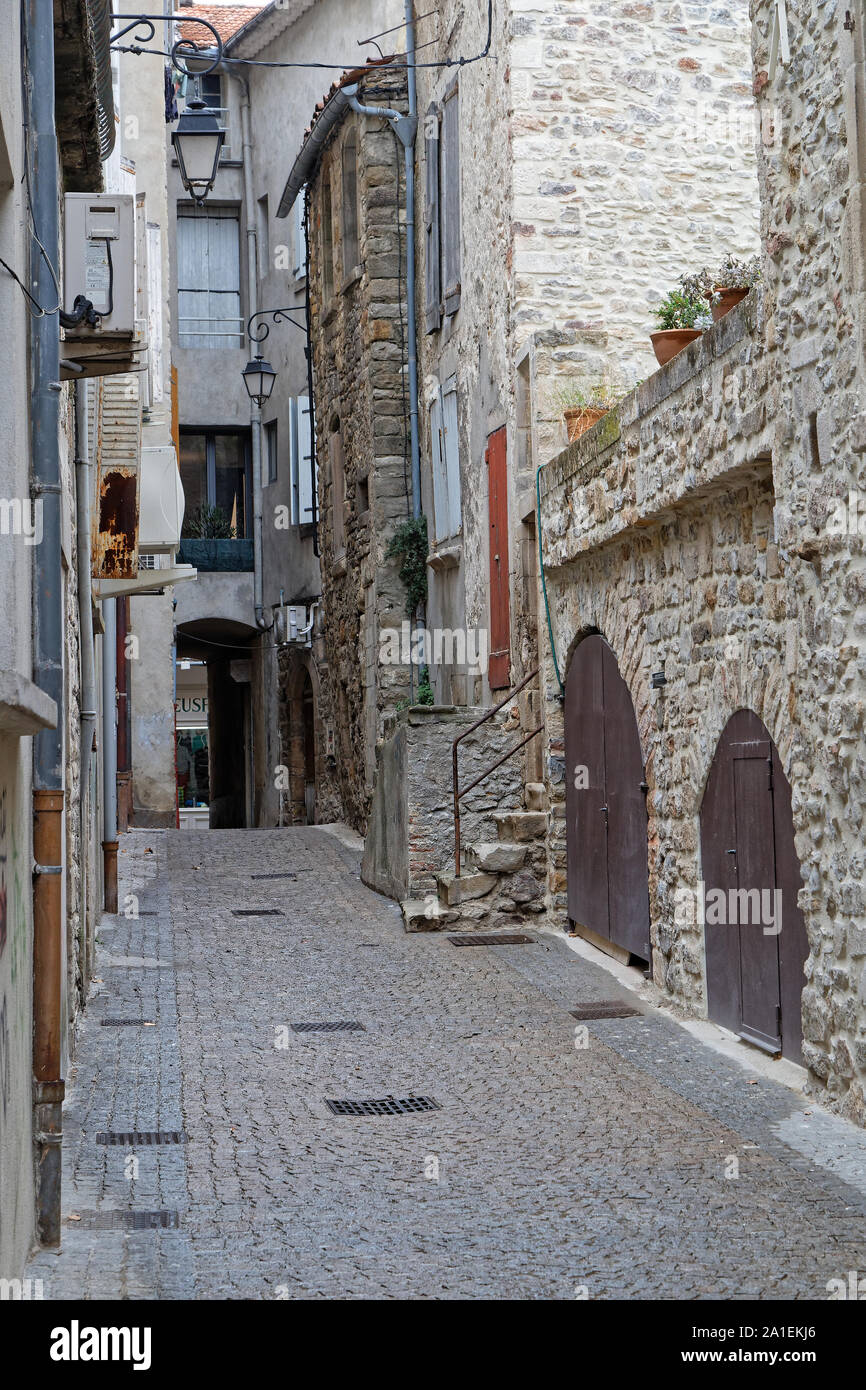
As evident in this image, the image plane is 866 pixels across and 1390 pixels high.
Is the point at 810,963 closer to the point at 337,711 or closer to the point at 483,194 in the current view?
the point at 483,194

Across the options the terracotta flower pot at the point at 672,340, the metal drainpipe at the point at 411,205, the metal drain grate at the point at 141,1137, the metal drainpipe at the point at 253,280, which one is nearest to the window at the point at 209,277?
the metal drainpipe at the point at 253,280

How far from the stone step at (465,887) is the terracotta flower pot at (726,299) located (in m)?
4.79

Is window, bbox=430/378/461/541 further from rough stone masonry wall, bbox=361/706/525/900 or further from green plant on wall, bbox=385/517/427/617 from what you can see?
rough stone masonry wall, bbox=361/706/525/900

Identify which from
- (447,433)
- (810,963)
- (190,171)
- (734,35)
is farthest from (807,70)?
(447,433)

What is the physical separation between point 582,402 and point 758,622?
4.36 metres

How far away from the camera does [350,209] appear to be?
1700 centimetres

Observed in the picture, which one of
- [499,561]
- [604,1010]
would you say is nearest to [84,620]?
[604,1010]

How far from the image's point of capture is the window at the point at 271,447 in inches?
924

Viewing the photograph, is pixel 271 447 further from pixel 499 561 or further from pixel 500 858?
pixel 500 858

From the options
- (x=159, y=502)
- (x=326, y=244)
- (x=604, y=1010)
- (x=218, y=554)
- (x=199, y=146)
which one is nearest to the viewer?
(x=604, y=1010)

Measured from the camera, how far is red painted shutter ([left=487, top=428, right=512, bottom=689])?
1215cm

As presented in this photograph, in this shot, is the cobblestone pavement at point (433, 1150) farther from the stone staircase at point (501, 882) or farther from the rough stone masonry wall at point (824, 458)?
the stone staircase at point (501, 882)

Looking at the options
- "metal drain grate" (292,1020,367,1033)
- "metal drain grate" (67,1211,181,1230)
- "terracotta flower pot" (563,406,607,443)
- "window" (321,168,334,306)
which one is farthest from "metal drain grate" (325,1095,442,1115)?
"window" (321,168,334,306)
